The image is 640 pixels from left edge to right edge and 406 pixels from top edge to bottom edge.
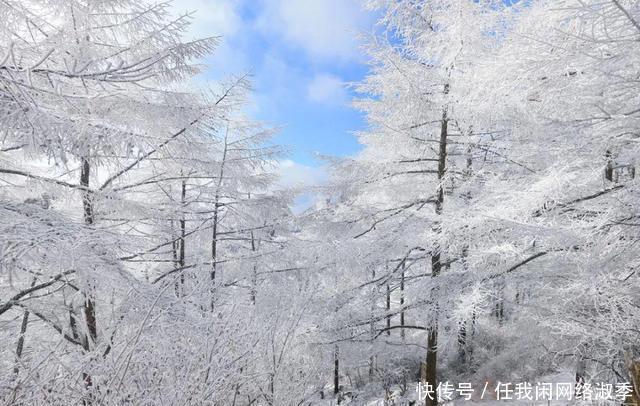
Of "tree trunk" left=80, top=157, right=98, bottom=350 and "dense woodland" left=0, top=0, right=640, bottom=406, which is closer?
"dense woodland" left=0, top=0, right=640, bottom=406

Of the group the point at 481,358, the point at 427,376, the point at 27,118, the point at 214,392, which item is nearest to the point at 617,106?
the point at 427,376

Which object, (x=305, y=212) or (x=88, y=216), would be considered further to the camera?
(x=305, y=212)

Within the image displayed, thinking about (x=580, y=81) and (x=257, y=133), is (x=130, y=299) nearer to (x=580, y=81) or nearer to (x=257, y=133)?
(x=580, y=81)

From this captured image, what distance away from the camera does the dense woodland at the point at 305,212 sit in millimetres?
2973

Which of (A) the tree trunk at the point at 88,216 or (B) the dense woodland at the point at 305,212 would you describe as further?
(A) the tree trunk at the point at 88,216

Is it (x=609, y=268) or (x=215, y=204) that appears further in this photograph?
(x=215, y=204)

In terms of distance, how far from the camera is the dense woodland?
2.97 metres

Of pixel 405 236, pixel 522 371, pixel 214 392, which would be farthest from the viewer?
pixel 522 371

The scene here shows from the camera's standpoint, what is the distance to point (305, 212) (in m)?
8.91

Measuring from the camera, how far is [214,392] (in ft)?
11.3

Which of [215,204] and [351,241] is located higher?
[215,204]

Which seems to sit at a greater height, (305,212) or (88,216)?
(305,212)

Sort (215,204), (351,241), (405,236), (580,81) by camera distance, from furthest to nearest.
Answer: (215,204)
(351,241)
(405,236)
(580,81)

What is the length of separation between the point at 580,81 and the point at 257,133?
7.33 metres
